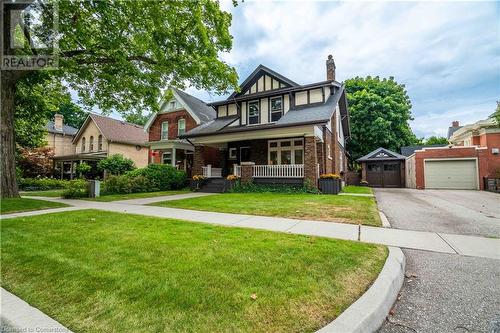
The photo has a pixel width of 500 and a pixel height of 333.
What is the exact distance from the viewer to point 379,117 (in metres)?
27.0

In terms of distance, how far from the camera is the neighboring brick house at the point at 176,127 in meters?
20.1

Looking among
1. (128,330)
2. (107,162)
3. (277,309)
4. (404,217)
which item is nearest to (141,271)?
(128,330)

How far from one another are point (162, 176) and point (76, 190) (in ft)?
16.5

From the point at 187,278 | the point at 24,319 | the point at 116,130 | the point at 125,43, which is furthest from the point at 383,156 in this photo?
the point at 116,130

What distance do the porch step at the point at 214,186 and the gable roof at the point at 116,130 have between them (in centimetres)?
1418

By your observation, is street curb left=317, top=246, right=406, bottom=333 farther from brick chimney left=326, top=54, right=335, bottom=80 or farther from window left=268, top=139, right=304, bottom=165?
brick chimney left=326, top=54, right=335, bottom=80

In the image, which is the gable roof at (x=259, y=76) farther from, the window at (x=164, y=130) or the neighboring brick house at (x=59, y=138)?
the neighboring brick house at (x=59, y=138)

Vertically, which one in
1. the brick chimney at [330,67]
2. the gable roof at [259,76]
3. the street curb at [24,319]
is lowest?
the street curb at [24,319]

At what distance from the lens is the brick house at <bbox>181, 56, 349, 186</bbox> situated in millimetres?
13227

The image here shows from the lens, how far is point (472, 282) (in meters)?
2.93

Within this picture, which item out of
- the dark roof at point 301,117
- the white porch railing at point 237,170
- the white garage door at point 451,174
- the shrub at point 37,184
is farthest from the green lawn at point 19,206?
the white garage door at point 451,174

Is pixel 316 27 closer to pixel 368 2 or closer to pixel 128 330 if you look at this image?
pixel 368 2

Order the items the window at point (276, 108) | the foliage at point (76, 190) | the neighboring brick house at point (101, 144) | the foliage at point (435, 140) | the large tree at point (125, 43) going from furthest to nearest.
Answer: the foliage at point (435, 140) < the neighboring brick house at point (101, 144) < the window at point (276, 108) < the foliage at point (76, 190) < the large tree at point (125, 43)

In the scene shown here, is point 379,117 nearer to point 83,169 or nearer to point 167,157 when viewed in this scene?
point 167,157
